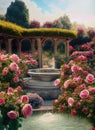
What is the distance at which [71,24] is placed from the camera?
43.3m

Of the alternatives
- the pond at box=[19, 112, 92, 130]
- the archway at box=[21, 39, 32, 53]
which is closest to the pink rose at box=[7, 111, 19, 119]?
the pond at box=[19, 112, 92, 130]

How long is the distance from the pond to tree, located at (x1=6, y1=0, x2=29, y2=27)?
28862 millimetres

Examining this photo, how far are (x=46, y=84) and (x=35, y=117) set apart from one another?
3.67 metres

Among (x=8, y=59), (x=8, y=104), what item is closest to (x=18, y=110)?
(x=8, y=104)

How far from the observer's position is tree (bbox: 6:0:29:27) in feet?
118

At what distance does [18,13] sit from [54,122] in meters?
31.1

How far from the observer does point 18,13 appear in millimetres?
37062

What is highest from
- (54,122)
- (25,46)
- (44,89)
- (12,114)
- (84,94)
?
(25,46)

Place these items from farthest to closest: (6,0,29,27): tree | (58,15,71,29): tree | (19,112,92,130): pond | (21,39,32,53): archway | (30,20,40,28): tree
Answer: (58,15,71,29): tree, (6,0,29,27): tree, (30,20,40,28): tree, (21,39,32,53): archway, (19,112,92,130): pond

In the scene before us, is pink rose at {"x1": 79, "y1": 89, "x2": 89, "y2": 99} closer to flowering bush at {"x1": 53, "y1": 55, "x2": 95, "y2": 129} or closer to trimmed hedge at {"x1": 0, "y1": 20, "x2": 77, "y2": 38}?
flowering bush at {"x1": 53, "y1": 55, "x2": 95, "y2": 129}

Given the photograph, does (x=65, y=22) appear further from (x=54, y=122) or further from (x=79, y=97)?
(x=79, y=97)

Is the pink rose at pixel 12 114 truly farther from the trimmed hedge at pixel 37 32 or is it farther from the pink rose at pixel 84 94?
the trimmed hedge at pixel 37 32

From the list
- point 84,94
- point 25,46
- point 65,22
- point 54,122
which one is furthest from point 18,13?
point 84,94

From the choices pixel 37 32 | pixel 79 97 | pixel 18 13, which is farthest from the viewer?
pixel 18 13
